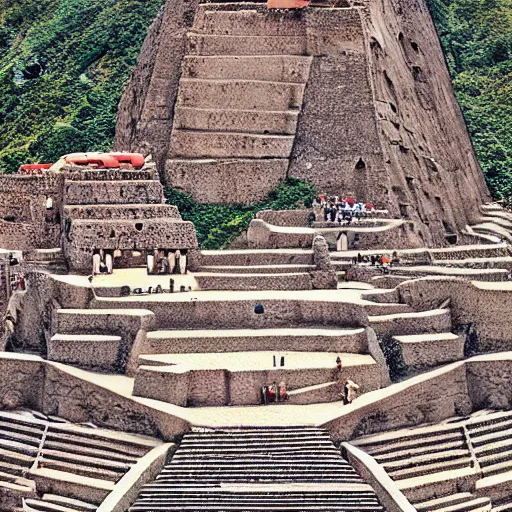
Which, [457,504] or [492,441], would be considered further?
[492,441]

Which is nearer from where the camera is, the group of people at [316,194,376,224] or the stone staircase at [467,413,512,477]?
the stone staircase at [467,413,512,477]

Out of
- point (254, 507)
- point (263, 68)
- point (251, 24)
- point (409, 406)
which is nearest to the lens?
point (254, 507)

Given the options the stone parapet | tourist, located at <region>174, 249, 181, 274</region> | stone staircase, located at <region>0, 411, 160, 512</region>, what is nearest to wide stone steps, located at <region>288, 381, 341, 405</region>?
stone staircase, located at <region>0, 411, 160, 512</region>

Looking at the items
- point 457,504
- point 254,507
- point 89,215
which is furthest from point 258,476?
point 89,215

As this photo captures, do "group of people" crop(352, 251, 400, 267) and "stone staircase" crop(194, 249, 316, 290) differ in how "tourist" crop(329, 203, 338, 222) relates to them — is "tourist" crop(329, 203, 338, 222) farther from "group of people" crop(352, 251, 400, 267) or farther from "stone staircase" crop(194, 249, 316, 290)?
"stone staircase" crop(194, 249, 316, 290)

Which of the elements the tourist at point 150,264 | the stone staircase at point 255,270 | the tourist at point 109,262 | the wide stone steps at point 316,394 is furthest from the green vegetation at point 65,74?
the wide stone steps at point 316,394

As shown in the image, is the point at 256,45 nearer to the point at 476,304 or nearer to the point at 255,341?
the point at 476,304

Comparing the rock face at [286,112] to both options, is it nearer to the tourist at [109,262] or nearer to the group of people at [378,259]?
the group of people at [378,259]

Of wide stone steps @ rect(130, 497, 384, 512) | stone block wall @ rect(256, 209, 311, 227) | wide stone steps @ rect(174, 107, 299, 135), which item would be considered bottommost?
wide stone steps @ rect(130, 497, 384, 512)
